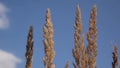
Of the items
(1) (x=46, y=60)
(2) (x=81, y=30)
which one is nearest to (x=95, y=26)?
(2) (x=81, y=30)

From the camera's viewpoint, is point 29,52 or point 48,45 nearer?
point 48,45

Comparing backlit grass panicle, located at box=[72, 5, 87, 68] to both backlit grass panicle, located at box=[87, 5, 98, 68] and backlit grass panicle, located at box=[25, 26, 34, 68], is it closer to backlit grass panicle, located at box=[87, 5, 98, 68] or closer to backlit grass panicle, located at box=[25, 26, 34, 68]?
backlit grass panicle, located at box=[87, 5, 98, 68]

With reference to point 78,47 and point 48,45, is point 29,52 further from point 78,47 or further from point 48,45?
point 78,47

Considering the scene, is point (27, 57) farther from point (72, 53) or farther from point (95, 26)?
point (95, 26)

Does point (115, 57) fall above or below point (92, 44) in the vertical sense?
below

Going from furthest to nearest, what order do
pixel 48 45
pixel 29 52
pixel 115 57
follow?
1. pixel 115 57
2. pixel 29 52
3. pixel 48 45

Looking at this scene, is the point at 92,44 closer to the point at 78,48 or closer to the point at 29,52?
the point at 78,48

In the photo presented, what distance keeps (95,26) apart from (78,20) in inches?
51.7

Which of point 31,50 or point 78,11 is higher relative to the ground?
point 78,11

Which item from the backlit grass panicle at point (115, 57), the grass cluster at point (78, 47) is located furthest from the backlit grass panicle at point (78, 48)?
the backlit grass panicle at point (115, 57)

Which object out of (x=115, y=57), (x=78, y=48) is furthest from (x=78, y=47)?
(x=115, y=57)

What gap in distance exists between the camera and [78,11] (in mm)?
21766

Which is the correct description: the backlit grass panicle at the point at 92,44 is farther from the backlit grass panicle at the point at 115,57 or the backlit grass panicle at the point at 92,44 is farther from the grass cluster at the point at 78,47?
the backlit grass panicle at the point at 115,57

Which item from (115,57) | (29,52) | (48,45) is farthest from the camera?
(115,57)
